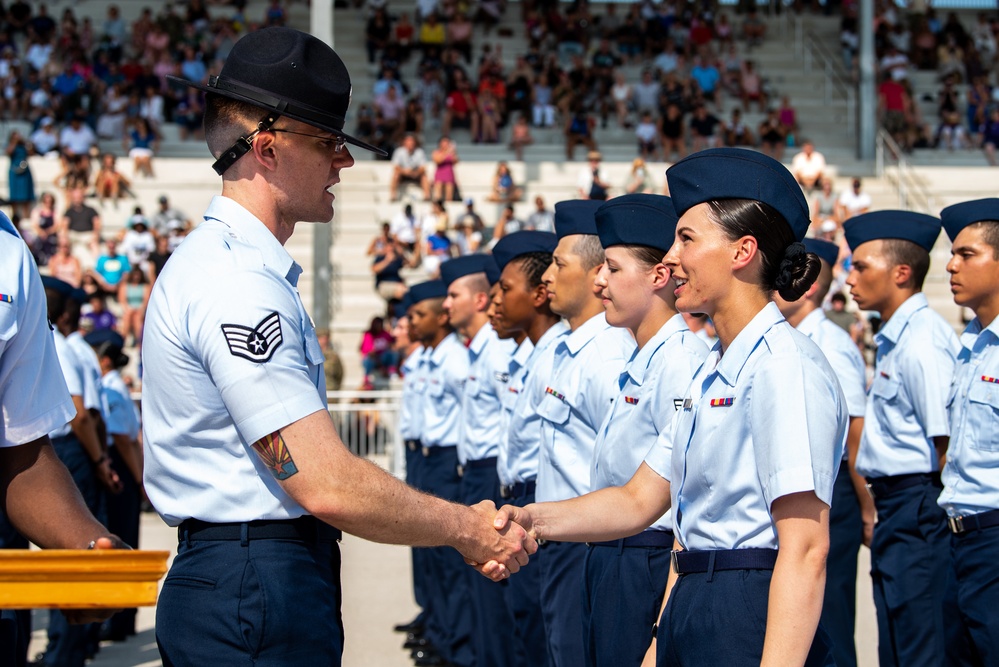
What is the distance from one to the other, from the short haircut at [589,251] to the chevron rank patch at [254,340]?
307 cm

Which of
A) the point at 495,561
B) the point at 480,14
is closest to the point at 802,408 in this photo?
the point at 495,561

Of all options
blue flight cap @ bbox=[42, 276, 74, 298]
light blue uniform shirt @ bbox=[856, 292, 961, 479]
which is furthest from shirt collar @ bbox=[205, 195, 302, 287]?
blue flight cap @ bbox=[42, 276, 74, 298]

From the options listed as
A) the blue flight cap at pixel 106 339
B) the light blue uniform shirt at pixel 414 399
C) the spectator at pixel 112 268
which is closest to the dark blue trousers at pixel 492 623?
the light blue uniform shirt at pixel 414 399

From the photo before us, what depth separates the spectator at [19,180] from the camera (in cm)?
2052

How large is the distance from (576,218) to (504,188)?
16055 mm

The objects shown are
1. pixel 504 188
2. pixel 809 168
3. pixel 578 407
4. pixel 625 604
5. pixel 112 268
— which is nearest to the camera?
pixel 625 604

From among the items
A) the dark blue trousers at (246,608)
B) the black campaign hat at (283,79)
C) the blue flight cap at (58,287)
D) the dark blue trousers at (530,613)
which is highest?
the black campaign hat at (283,79)

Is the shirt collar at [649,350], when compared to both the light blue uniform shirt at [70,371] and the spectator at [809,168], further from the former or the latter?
the spectator at [809,168]

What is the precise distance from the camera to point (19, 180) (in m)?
20.5

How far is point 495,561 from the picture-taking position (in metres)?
3.57

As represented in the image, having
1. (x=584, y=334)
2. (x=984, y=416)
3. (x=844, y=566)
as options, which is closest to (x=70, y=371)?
(x=584, y=334)

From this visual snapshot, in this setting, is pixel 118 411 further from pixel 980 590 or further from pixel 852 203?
pixel 852 203

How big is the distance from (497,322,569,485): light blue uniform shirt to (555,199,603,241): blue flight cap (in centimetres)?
53

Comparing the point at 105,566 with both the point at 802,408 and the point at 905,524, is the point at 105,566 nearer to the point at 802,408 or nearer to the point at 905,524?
the point at 802,408
